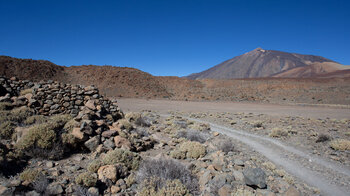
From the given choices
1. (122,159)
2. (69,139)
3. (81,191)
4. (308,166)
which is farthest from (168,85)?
(81,191)

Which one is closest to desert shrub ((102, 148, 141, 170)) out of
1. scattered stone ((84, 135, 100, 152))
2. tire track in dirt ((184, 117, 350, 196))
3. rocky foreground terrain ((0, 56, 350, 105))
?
scattered stone ((84, 135, 100, 152))

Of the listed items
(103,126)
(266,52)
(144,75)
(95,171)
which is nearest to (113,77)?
(144,75)

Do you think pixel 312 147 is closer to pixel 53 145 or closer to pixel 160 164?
pixel 160 164

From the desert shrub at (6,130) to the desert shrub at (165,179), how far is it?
4647 millimetres

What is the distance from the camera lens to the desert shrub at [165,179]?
3.62 metres

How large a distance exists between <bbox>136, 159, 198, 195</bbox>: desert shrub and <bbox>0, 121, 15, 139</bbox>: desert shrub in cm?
465

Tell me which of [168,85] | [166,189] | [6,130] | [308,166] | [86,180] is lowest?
[308,166]

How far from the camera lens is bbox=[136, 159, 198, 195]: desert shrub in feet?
11.9

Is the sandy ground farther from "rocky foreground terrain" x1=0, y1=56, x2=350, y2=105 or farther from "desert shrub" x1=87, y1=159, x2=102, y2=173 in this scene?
"desert shrub" x1=87, y1=159, x2=102, y2=173

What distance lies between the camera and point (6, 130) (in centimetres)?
570

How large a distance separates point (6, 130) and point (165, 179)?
5.54m

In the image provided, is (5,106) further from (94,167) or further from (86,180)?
(86,180)

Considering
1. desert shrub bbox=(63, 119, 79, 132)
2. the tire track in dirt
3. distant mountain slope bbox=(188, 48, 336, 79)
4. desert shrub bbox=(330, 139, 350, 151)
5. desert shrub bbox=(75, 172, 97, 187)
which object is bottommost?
the tire track in dirt

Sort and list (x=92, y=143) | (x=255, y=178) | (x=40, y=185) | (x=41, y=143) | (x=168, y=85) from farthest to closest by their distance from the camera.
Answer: (x=168, y=85) → (x=92, y=143) → (x=41, y=143) → (x=255, y=178) → (x=40, y=185)
